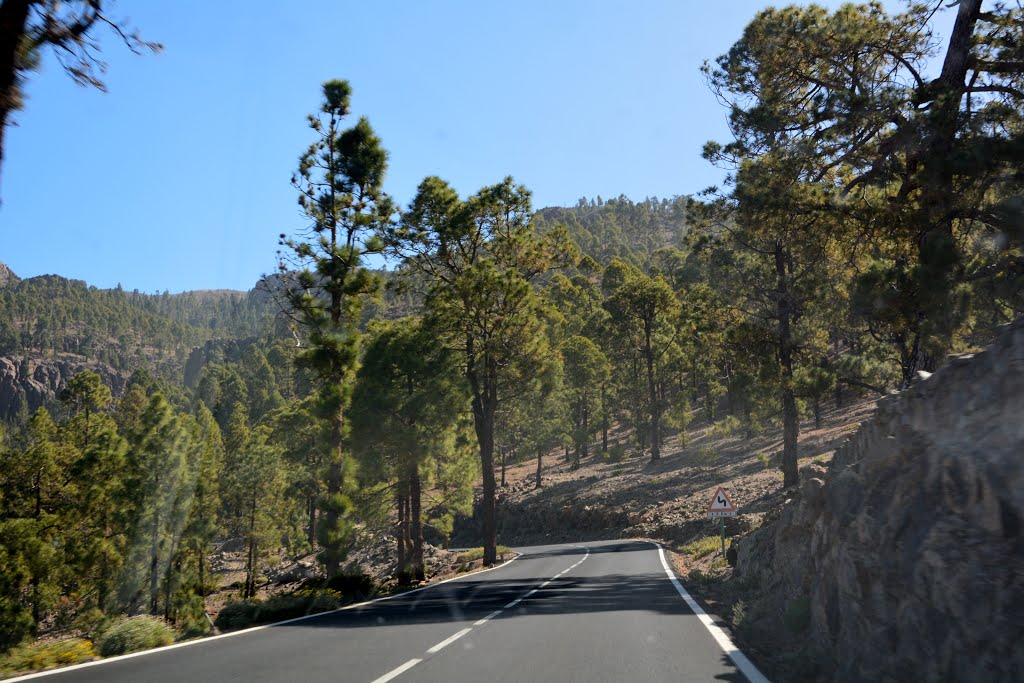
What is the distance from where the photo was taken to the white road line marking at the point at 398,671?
23.1 ft

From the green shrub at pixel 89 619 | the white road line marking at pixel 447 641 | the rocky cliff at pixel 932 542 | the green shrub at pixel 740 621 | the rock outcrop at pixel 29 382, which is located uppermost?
the rock outcrop at pixel 29 382

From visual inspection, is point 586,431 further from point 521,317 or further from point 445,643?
point 445,643

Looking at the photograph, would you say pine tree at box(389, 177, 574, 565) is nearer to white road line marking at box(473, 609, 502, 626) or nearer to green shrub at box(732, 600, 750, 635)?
white road line marking at box(473, 609, 502, 626)

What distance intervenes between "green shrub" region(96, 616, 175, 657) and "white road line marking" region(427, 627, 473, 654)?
391 centimetres

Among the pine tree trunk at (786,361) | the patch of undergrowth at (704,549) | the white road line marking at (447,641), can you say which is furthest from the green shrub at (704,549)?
the white road line marking at (447,641)

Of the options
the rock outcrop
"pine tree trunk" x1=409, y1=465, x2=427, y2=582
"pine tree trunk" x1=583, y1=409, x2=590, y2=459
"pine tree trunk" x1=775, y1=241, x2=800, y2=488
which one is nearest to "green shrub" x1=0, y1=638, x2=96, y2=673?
"pine tree trunk" x1=409, y1=465, x2=427, y2=582

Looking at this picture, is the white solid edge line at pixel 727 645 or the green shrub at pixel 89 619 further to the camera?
the green shrub at pixel 89 619

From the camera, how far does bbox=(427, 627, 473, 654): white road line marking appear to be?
8.83 meters

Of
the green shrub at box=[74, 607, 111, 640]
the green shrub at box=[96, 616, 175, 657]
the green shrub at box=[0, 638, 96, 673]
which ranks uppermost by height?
the green shrub at box=[0, 638, 96, 673]

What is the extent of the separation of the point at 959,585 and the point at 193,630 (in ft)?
36.7

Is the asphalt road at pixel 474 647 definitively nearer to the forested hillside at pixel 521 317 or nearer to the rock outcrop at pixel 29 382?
the forested hillside at pixel 521 317

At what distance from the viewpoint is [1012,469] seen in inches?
220

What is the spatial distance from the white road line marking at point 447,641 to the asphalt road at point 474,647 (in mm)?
26

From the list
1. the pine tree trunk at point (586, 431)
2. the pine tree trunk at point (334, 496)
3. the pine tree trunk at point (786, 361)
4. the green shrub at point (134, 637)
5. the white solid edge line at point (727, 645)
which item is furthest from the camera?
the pine tree trunk at point (586, 431)
